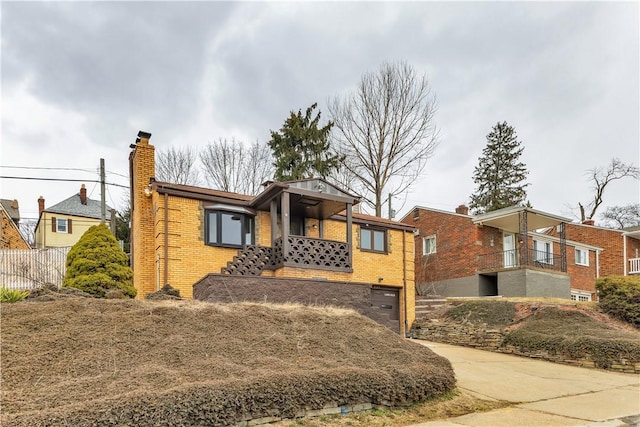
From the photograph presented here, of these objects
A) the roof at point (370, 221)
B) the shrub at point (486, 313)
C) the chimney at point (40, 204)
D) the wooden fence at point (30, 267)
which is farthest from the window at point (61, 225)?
the shrub at point (486, 313)

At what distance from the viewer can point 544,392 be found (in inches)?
383

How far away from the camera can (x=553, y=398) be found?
9.20m

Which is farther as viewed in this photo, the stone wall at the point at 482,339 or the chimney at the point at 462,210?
the chimney at the point at 462,210

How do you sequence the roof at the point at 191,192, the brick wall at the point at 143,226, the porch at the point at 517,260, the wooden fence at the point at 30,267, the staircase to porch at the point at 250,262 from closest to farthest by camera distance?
the staircase to porch at the point at 250,262, the roof at the point at 191,192, the brick wall at the point at 143,226, the wooden fence at the point at 30,267, the porch at the point at 517,260

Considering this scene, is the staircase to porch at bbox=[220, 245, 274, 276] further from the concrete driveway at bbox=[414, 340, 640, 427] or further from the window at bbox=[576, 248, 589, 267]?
the window at bbox=[576, 248, 589, 267]

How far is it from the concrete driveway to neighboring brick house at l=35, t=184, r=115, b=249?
36.6 meters

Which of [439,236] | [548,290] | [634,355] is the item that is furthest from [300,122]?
[634,355]

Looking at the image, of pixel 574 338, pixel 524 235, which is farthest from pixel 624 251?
pixel 574 338

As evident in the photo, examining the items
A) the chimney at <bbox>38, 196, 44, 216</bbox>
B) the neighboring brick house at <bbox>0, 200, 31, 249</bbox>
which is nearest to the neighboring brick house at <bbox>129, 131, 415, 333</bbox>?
the neighboring brick house at <bbox>0, 200, 31, 249</bbox>

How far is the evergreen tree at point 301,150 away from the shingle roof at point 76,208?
58.4ft

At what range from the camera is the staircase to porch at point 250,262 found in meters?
16.6

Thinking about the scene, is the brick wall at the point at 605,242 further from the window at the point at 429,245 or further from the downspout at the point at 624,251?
the window at the point at 429,245

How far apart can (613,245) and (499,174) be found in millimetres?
14230

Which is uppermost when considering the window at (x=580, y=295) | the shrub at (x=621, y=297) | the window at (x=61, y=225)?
the window at (x=61, y=225)
